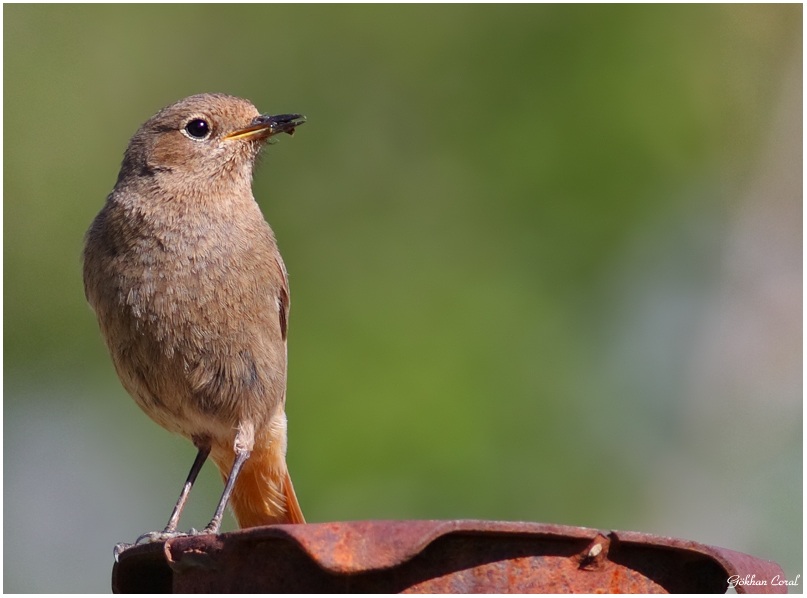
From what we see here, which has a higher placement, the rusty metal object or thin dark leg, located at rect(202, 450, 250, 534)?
thin dark leg, located at rect(202, 450, 250, 534)

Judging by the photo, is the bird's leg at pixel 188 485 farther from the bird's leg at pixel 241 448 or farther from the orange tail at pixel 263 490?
the bird's leg at pixel 241 448

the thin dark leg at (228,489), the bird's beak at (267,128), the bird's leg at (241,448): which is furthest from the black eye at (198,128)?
the thin dark leg at (228,489)

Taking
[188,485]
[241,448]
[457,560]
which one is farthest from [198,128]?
[457,560]

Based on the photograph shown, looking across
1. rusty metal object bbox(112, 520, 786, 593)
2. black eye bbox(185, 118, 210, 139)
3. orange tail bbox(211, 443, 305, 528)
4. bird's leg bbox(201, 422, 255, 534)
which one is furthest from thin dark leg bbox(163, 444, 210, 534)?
rusty metal object bbox(112, 520, 786, 593)

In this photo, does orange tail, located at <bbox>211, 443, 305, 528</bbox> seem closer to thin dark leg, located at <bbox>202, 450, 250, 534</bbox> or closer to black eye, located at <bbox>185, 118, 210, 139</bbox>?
thin dark leg, located at <bbox>202, 450, 250, 534</bbox>

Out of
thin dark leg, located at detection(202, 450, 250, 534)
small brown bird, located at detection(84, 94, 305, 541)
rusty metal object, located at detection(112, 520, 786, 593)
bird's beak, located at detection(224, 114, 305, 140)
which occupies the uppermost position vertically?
bird's beak, located at detection(224, 114, 305, 140)

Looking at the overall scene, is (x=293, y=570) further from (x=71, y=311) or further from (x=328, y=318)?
(x=71, y=311)

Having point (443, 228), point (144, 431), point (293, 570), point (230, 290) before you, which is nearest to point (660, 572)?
point (293, 570)
